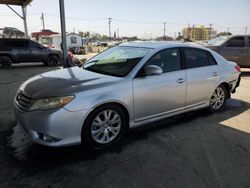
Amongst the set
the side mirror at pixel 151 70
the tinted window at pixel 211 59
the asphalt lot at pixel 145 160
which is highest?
the tinted window at pixel 211 59

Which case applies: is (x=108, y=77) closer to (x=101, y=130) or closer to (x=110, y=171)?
(x=101, y=130)

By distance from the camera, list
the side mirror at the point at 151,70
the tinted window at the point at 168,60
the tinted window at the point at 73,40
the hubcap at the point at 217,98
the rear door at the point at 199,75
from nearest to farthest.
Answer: the side mirror at the point at 151,70, the tinted window at the point at 168,60, the rear door at the point at 199,75, the hubcap at the point at 217,98, the tinted window at the point at 73,40

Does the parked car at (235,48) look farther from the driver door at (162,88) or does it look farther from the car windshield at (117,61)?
the car windshield at (117,61)

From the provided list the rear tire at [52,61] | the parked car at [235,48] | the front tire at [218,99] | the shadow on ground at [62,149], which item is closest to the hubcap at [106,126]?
the shadow on ground at [62,149]

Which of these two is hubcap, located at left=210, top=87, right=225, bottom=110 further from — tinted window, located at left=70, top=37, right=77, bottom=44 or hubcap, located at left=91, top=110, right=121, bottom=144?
tinted window, located at left=70, top=37, right=77, bottom=44

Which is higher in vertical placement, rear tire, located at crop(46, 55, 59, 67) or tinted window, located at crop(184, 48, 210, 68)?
tinted window, located at crop(184, 48, 210, 68)

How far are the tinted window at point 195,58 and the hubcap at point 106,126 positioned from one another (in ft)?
5.90

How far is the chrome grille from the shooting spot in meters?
3.34

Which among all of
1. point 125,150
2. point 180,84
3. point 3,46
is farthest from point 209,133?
point 3,46

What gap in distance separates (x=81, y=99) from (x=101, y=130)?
0.61 meters

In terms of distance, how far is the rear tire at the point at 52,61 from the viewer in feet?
46.6

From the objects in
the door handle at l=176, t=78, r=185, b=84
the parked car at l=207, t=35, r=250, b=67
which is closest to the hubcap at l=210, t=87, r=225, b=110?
the door handle at l=176, t=78, r=185, b=84

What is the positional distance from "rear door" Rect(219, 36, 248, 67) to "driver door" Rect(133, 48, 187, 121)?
713cm

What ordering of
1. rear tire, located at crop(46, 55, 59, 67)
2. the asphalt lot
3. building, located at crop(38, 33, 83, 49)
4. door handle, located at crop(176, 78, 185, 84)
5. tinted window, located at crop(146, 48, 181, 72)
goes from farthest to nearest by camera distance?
building, located at crop(38, 33, 83, 49) → rear tire, located at crop(46, 55, 59, 67) → door handle, located at crop(176, 78, 185, 84) → tinted window, located at crop(146, 48, 181, 72) → the asphalt lot
